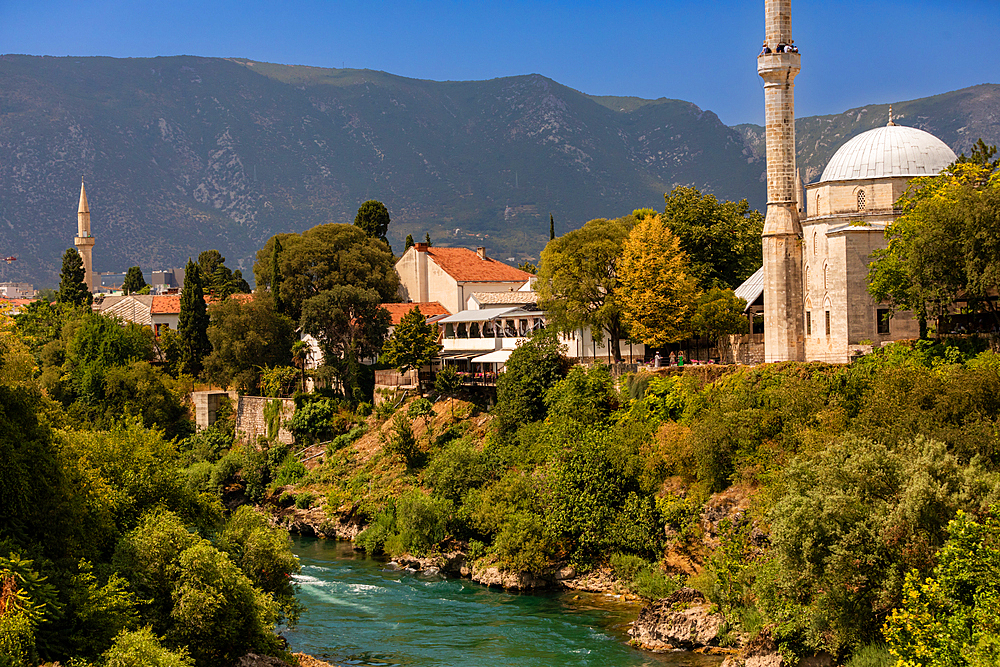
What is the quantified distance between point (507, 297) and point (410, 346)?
33.4 ft

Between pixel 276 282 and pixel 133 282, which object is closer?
pixel 276 282

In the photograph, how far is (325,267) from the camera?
213ft

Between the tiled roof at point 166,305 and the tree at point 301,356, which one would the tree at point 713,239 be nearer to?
the tree at point 301,356

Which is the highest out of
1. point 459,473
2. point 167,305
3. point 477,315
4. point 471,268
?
point 471,268

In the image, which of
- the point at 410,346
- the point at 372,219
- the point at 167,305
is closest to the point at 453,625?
the point at 410,346

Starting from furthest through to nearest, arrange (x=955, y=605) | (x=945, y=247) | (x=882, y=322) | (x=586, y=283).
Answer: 1. (x=586, y=283)
2. (x=882, y=322)
3. (x=945, y=247)
4. (x=955, y=605)

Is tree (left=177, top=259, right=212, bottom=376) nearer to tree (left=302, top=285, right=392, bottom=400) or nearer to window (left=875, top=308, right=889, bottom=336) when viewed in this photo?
tree (left=302, top=285, right=392, bottom=400)

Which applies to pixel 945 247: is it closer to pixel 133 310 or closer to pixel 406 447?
pixel 406 447

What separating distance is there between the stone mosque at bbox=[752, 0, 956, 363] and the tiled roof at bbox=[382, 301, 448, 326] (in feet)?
83.8

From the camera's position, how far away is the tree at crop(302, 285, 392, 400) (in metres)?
59.4

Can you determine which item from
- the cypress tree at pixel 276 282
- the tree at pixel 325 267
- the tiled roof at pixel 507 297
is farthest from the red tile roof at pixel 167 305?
the tiled roof at pixel 507 297

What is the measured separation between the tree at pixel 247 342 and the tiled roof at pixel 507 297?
12322 millimetres

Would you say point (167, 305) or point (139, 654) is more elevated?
point (167, 305)

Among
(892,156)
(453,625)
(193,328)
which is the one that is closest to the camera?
(453,625)
